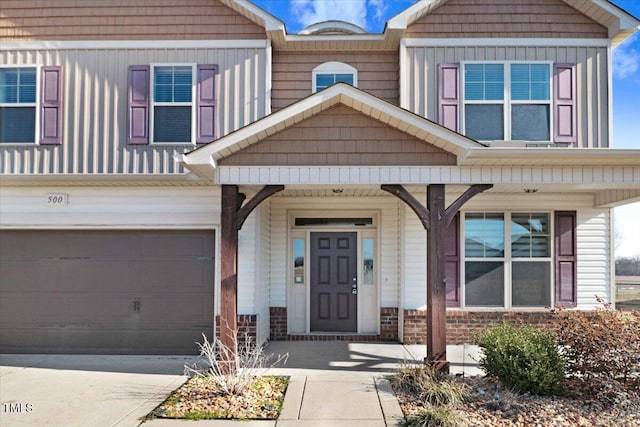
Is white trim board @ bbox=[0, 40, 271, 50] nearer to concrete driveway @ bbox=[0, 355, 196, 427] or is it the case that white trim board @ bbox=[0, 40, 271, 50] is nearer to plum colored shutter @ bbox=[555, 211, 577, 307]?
concrete driveway @ bbox=[0, 355, 196, 427]

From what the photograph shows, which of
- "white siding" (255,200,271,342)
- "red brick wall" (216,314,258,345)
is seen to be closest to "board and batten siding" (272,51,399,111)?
"white siding" (255,200,271,342)

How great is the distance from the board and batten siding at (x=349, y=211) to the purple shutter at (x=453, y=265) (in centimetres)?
101

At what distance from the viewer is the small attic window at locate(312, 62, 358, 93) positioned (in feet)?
31.6

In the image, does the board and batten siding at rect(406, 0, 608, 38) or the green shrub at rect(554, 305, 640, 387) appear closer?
the green shrub at rect(554, 305, 640, 387)

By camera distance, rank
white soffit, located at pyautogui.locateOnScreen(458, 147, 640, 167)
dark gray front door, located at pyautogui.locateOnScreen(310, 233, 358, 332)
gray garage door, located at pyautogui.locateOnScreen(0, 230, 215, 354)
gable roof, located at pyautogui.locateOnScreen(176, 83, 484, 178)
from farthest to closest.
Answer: dark gray front door, located at pyautogui.locateOnScreen(310, 233, 358, 332) < gray garage door, located at pyautogui.locateOnScreen(0, 230, 215, 354) < gable roof, located at pyautogui.locateOnScreen(176, 83, 484, 178) < white soffit, located at pyautogui.locateOnScreen(458, 147, 640, 167)

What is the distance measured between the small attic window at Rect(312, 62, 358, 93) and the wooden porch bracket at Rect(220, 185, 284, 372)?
10.9 ft

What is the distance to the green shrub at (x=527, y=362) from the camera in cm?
596

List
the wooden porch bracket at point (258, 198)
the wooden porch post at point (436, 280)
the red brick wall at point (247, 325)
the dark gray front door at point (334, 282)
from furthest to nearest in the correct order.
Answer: the dark gray front door at point (334, 282) < the red brick wall at point (247, 325) < the wooden porch bracket at point (258, 198) < the wooden porch post at point (436, 280)

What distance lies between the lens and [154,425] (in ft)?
17.7

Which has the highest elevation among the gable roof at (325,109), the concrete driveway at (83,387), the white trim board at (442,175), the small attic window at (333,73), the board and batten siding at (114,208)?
the small attic window at (333,73)

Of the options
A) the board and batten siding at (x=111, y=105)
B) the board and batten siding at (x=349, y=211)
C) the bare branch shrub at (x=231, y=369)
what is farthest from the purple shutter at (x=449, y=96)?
the bare branch shrub at (x=231, y=369)

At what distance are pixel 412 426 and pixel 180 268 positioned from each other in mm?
5057

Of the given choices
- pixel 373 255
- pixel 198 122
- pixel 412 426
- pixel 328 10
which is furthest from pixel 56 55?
pixel 412 426

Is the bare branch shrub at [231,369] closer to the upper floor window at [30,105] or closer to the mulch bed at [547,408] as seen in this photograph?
the mulch bed at [547,408]
